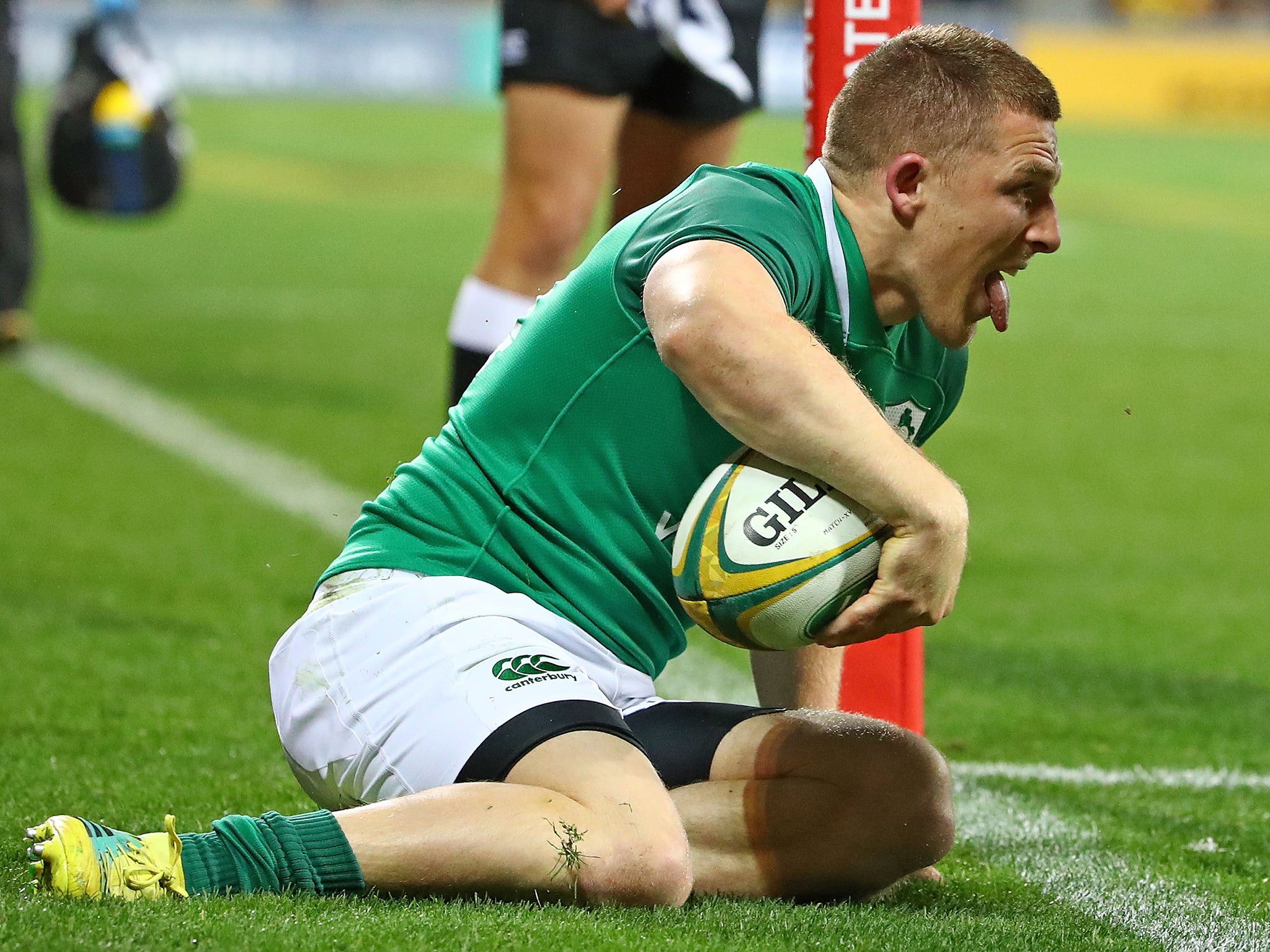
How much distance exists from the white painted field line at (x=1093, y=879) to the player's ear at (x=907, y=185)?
1012mm

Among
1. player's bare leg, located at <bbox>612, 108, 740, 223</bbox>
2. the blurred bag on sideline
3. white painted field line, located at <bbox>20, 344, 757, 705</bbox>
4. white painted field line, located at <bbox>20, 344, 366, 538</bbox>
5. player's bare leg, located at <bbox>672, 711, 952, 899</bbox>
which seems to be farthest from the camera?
the blurred bag on sideline

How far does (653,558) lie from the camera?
2768 millimetres

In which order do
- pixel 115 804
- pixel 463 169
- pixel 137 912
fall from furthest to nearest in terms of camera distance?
1. pixel 463 169
2. pixel 115 804
3. pixel 137 912

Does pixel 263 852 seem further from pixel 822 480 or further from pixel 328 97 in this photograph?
pixel 328 97

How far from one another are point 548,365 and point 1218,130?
28.5 m

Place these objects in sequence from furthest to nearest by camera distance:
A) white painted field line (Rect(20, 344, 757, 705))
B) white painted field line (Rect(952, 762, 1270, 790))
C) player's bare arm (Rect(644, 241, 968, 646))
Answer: white painted field line (Rect(20, 344, 757, 705)) < white painted field line (Rect(952, 762, 1270, 790)) < player's bare arm (Rect(644, 241, 968, 646))

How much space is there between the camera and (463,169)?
21.1 m

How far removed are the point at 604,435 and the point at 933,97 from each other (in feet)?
2.06

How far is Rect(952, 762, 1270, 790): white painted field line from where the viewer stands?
363 centimetres

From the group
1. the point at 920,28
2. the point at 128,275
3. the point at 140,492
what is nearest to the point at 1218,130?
the point at 128,275

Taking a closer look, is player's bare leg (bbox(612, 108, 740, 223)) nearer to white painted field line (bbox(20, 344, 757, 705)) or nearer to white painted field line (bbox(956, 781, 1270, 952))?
white painted field line (bbox(20, 344, 757, 705))

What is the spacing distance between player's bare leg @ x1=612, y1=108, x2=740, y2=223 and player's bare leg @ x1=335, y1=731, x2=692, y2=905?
2.68m

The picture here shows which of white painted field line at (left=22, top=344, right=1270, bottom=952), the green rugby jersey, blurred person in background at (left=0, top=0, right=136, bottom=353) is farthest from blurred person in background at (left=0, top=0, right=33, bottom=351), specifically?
the green rugby jersey

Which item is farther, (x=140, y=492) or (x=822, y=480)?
(x=140, y=492)
